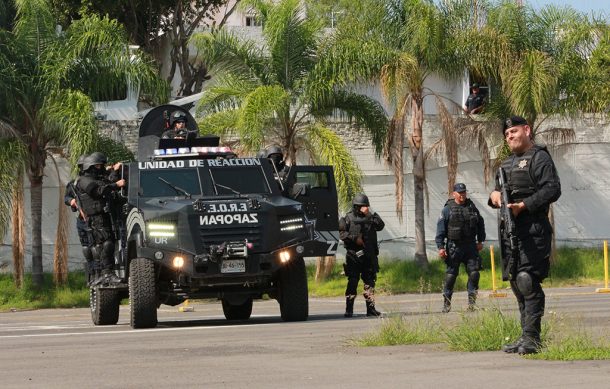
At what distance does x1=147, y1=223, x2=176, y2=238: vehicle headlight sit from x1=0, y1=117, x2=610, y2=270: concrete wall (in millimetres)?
16300

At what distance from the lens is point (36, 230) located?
29594 mm

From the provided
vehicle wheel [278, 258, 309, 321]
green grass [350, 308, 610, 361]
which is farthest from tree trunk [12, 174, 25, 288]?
green grass [350, 308, 610, 361]

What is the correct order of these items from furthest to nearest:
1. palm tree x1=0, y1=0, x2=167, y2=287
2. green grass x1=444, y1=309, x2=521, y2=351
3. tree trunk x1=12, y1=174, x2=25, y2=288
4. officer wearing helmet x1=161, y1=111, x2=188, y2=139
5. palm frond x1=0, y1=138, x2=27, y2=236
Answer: tree trunk x1=12, y1=174, x2=25, y2=288
palm tree x1=0, y1=0, x2=167, y2=287
palm frond x1=0, y1=138, x2=27, y2=236
officer wearing helmet x1=161, y1=111, x2=188, y2=139
green grass x1=444, y1=309, x2=521, y2=351

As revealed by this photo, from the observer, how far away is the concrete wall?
3312 centimetres

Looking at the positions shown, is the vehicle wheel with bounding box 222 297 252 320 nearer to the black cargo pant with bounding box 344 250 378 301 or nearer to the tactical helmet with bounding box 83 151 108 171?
the black cargo pant with bounding box 344 250 378 301

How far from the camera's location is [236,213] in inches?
645

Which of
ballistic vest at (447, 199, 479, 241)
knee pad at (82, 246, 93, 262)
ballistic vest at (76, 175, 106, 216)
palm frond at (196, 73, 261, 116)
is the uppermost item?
palm frond at (196, 73, 261, 116)

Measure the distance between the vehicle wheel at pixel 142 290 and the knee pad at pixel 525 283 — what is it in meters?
6.52

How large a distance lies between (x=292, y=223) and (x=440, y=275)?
1512 cm

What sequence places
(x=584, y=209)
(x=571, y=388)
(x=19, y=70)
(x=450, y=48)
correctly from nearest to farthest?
(x=571, y=388), (x=19, y=70), (x=450, y=48), (x=584, y=209)

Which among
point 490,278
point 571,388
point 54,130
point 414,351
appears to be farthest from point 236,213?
point 490,278

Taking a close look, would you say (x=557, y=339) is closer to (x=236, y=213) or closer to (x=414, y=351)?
(x=414, y=351)

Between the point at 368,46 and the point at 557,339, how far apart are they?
1929 cm

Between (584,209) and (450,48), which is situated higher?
(450,48)
